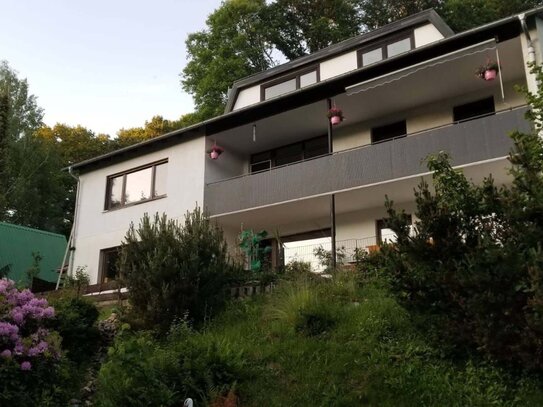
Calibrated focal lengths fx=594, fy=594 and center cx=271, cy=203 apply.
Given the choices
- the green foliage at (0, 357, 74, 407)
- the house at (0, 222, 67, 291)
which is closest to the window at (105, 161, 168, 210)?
the house at (0, 222, 67, 291)

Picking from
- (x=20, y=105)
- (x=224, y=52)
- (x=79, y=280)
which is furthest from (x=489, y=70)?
(x=20, y=105)

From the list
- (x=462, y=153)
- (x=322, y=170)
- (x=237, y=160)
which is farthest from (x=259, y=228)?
(x=462, y=153)

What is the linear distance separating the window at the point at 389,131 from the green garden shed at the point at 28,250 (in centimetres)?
1430

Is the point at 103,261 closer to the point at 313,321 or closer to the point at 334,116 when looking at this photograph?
the point at 334,116

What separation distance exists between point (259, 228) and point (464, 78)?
26.5 ft

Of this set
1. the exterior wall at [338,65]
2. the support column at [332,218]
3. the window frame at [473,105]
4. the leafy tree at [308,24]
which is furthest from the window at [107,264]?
the leafy tree at [308,24]

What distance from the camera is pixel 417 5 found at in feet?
114

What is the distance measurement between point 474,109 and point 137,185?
464 inches

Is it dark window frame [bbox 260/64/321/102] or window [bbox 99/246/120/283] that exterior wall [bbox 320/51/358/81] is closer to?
dark window frame [bbox 260/64/321/102]

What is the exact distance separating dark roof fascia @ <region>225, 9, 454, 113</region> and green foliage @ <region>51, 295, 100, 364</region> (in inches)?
517

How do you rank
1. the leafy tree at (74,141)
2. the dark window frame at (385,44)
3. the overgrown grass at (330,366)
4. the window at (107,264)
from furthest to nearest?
the leafy tree at (74,141) → the window at (107,264) → the dark window frame at (385,44) → the overgrown grass at (330,366)

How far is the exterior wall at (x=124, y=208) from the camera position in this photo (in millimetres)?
19547

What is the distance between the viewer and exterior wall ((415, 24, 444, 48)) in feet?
62.8

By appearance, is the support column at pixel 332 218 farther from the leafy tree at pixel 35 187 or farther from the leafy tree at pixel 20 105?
the leafy tree at pixel 20 105
